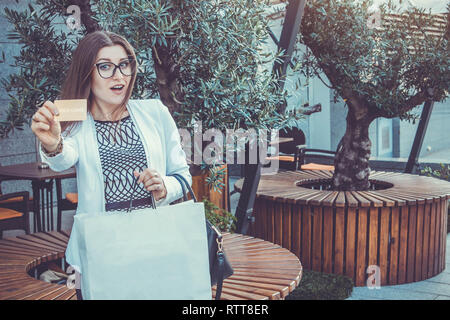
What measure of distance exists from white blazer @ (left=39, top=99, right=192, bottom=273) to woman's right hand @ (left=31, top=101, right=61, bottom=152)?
0.08m

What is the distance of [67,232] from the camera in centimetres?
309

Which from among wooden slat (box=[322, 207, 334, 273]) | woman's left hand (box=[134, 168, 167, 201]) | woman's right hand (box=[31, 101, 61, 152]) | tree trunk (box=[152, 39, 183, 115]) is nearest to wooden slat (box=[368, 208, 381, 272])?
wooden slat (box=[322, 207, 334, 273])

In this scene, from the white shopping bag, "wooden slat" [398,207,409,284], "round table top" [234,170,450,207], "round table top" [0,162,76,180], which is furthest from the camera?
"round table top" [0,162,76,180]

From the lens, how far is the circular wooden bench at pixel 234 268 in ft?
6.84

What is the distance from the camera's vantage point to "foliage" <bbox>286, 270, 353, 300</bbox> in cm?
404

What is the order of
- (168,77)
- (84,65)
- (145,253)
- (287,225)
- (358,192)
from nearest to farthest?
(145,253), (84,65), (168,77), (287,225), (358,192)

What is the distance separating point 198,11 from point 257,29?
1.28 ft

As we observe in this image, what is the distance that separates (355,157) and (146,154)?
363 cm

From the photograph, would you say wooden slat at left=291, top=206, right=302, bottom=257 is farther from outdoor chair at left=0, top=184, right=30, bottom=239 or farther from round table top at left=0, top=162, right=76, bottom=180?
outdoor chair at left=0, top=184, right=30, bottom=239

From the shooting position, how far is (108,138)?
1933mm

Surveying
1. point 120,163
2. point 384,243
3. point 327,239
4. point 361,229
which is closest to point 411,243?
point 384,243

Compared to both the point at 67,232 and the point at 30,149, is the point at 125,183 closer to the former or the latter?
the point at 67,232

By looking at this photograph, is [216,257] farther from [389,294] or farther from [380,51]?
[380,51]

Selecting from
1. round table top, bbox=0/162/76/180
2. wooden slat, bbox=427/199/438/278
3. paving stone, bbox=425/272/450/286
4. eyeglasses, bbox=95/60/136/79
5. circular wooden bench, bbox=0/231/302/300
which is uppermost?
eyeglasses, bbox=95/60/136/79
